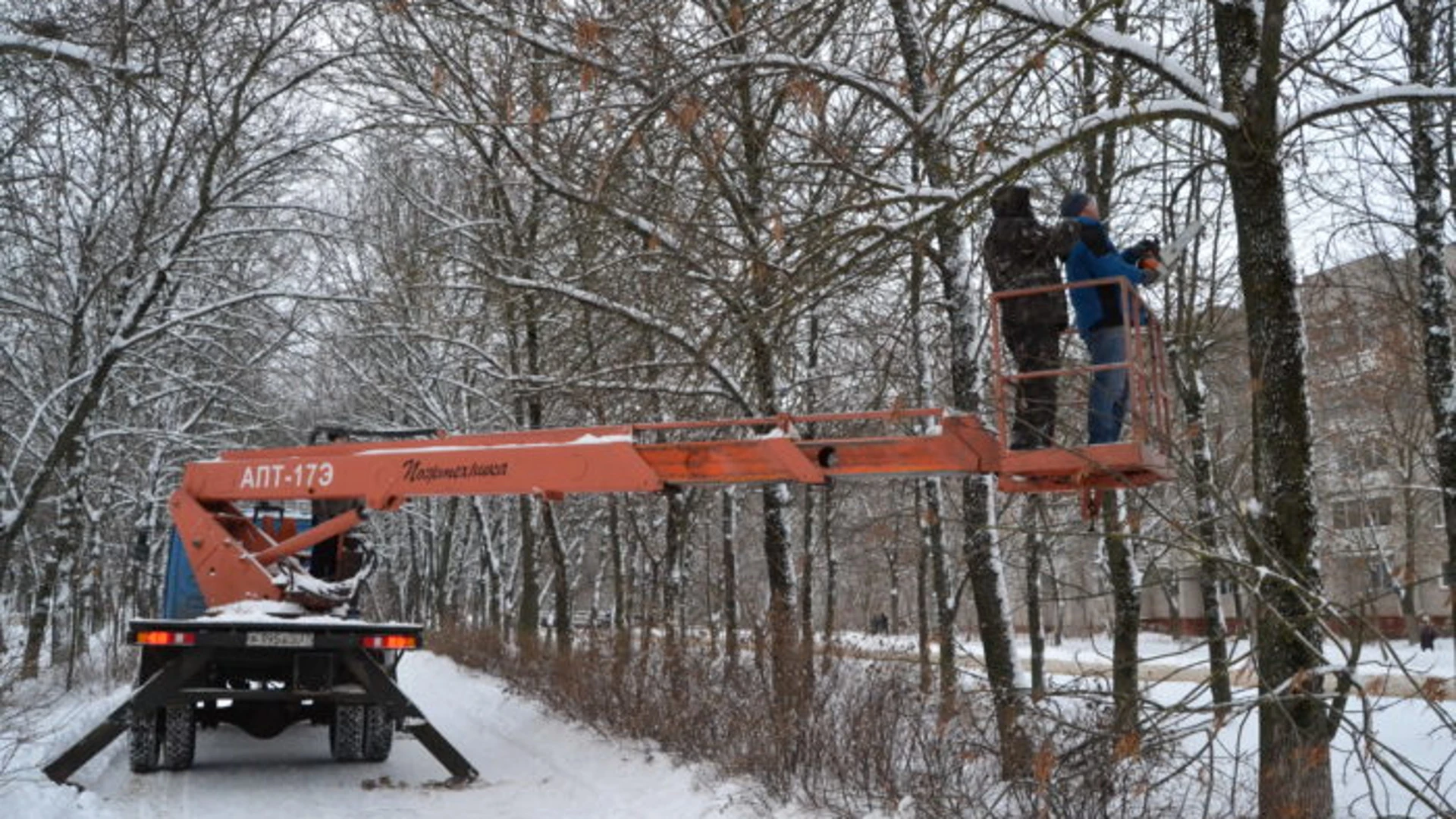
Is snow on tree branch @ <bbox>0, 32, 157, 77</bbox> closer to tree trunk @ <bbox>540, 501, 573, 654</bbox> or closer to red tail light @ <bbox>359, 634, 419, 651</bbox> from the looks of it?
red tail light @ <bbox>359, 634, 419, 651</bbox>

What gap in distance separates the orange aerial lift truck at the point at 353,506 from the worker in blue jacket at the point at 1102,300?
0.20 metres

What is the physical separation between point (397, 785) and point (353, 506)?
244 centimetres

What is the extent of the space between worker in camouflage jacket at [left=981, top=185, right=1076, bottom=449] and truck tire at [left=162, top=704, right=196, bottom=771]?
24.2 ft

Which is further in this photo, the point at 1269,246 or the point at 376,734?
the point at 376,734

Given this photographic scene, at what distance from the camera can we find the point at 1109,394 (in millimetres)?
6250

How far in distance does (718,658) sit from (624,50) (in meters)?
6.92

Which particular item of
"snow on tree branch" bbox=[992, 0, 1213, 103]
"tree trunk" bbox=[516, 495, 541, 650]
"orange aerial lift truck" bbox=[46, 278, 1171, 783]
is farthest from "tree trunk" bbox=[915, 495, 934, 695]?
"tree trunk" bbox=[516, 495, 541, 650]

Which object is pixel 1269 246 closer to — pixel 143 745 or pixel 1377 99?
pixel 1377 99

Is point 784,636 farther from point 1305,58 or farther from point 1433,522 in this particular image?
point 1433,522

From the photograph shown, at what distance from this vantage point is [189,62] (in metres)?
7.56

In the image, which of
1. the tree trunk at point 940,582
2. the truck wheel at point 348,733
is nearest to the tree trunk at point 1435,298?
the tree trunk at point 940,582

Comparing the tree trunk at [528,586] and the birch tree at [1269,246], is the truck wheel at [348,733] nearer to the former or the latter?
the birch tree at [1269,246]

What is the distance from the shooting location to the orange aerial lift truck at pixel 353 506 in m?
6.44

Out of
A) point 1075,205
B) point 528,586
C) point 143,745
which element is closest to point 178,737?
point 143,745
